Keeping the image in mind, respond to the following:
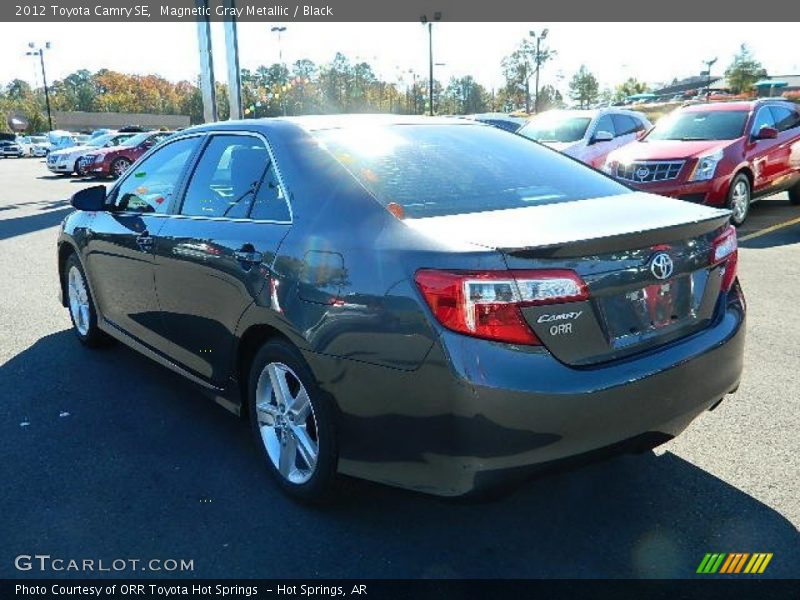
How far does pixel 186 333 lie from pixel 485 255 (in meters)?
A: 2.00

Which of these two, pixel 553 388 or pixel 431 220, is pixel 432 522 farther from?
pixel 431 220

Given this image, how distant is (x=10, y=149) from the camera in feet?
163

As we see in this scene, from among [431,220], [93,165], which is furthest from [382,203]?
[93,165]

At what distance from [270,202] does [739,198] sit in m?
8.39

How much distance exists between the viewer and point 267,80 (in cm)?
10388

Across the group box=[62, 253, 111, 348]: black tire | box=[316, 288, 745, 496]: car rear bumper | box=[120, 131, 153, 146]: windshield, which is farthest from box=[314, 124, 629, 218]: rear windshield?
box=[120, 131, 153, 146]: windshield

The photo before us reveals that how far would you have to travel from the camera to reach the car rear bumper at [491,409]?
2264mm

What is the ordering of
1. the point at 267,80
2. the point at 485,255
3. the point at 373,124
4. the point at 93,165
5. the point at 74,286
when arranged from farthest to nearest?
1. the point at 267,80
2. the point at 93,165
3. the point at 74,286
4. the point at 373,124
5. the point at 485,255

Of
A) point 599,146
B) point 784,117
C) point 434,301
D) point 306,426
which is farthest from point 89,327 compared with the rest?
point 784,117

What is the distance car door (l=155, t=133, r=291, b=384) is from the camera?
120 inches

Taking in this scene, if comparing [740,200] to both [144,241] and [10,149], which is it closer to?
[144,241]

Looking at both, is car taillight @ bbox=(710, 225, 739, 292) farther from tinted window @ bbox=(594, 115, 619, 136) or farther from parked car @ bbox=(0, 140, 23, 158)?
parked car @ bbox=(0, 140, 23, 158)

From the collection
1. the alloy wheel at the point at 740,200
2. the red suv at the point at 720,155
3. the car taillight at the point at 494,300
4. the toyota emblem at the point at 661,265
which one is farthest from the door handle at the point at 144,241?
the alloy wheel at the point at 740,200

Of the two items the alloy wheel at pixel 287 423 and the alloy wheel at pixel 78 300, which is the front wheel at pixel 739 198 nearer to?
the alloy wheel at pixel 78 300
